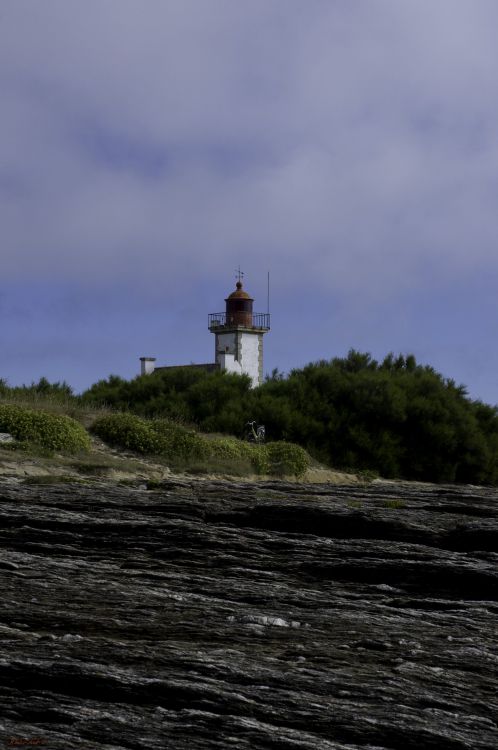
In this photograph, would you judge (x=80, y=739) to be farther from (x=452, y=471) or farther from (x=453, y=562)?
(x=452, y=471)

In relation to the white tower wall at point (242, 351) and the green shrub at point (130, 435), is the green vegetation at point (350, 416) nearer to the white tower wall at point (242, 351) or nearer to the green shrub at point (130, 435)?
the green shrub at point (130, 435)

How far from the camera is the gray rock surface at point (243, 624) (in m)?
6.38

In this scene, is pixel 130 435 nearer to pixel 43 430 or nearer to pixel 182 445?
pixel 182 445

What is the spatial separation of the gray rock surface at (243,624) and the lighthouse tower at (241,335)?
208ft

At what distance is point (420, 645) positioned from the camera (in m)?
8.18

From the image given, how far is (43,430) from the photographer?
27312mm

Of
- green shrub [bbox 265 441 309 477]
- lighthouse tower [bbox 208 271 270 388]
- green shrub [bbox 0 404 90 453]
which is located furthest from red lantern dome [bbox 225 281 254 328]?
green shrub [bbox 0 404 90 453]

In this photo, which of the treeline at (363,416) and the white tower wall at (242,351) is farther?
the white tower wall at (242,351)

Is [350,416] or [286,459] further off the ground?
[350,416]

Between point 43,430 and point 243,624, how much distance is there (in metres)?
19.6

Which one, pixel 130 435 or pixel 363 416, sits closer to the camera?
pixel 130 435

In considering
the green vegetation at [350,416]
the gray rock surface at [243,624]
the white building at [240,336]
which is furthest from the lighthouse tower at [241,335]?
the gray rock surface at [243,624]

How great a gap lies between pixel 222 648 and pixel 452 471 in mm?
32333

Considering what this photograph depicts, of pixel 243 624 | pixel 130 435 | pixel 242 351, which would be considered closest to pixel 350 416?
pixel 130 435
